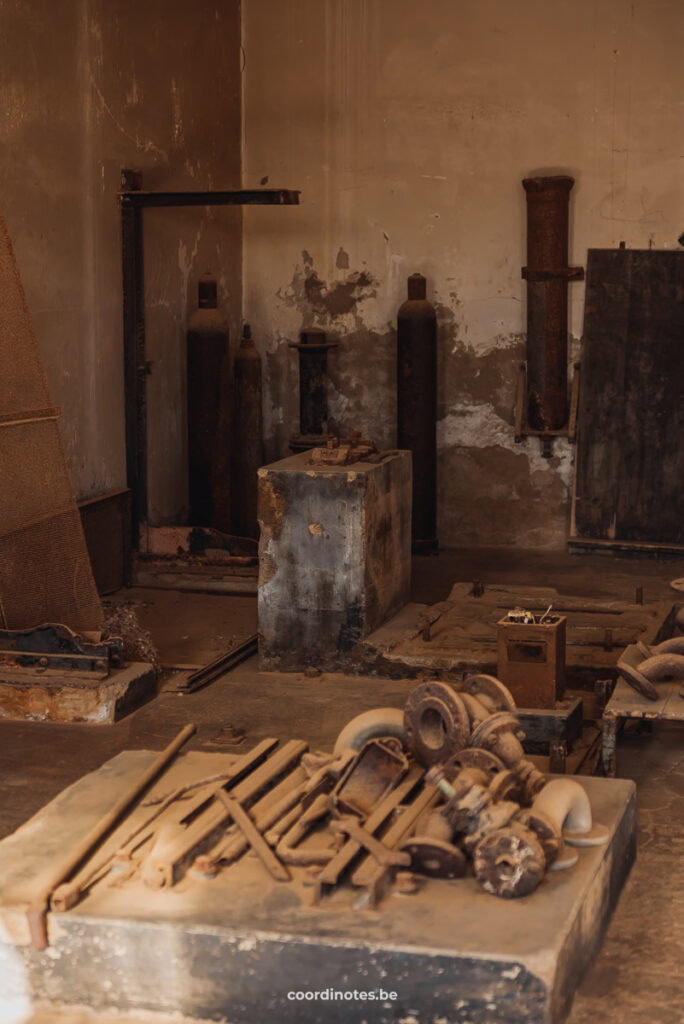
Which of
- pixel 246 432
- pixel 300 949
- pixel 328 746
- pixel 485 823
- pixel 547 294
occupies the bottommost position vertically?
pixel 328 746

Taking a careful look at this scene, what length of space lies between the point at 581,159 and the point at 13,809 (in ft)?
21.3

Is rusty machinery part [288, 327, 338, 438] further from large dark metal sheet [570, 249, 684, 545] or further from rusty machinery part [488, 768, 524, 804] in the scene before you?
rusty machinery part [488, 768, 524, 804]

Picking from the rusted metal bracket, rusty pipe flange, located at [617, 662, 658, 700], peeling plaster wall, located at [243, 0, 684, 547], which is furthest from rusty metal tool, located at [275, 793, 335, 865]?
peeling plaster wall, located at [243, 0, 684, 547]

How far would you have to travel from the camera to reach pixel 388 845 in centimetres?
416

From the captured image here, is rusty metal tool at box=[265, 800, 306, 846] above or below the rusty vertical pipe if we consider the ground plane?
below

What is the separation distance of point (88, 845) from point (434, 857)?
1033 millimetres

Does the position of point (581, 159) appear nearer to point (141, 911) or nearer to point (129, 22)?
point (129, 22)

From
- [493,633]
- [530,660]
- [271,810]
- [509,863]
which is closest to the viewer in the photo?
[509,863]

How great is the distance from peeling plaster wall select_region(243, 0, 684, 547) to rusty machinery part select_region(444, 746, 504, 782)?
20.2ft

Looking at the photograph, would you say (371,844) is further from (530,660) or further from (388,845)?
(530,660)

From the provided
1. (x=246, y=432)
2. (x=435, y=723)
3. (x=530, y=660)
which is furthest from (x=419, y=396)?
(x=435, y=723)

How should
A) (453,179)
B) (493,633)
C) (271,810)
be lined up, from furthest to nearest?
(453,179) → (493,633) → (271,810)

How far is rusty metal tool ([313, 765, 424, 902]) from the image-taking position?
3.96 metres

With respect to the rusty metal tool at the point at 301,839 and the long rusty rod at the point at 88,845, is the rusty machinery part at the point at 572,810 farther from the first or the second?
the long rusty rod at the point at 88,845
